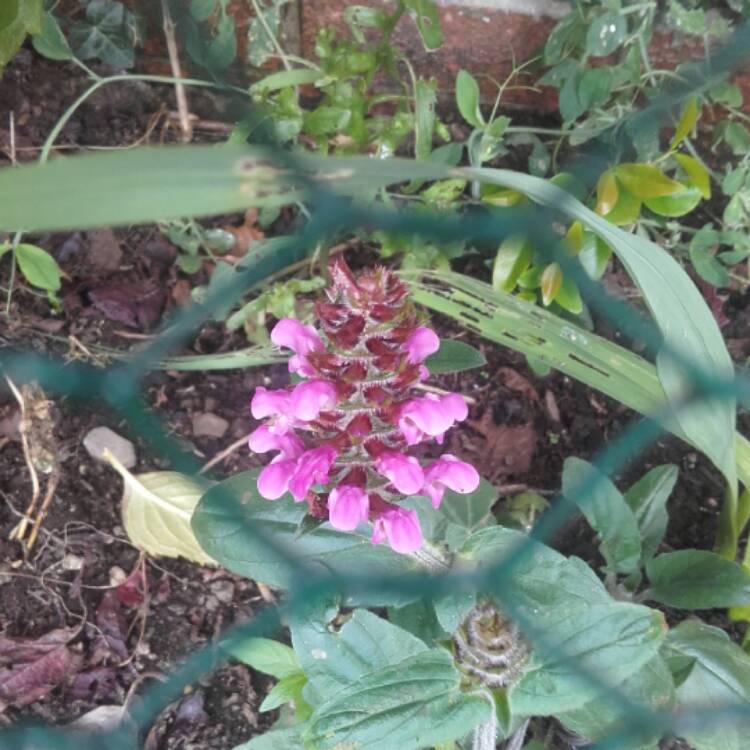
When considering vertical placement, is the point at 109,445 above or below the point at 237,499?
below

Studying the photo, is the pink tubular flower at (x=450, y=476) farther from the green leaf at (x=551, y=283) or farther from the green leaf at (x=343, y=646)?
the green leaf at (x=551, y=283)

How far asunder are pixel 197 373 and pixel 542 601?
643mm

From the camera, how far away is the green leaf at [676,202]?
108 centimetres

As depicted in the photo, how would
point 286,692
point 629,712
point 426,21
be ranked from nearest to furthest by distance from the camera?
point 629,712 < point 286,692 < point 426,21

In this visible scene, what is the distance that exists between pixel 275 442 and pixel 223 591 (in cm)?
51

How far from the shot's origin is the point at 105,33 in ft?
4.13

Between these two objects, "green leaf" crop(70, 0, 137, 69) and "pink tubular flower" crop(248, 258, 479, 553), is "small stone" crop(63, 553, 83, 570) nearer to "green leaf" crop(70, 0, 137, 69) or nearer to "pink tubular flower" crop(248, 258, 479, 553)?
"pink tubular flower" crop(248, 258, 479, 553)

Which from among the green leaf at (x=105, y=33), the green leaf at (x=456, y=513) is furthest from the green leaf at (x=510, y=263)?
the green leaf at (x=105, y=33)

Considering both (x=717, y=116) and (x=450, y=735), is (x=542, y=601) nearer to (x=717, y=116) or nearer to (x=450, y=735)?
(x=450, y=735)

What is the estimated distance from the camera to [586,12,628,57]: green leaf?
1.11 meters

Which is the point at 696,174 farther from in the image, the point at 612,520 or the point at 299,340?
the point at 299,340

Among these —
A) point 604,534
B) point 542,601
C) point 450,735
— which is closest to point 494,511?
point 604,534

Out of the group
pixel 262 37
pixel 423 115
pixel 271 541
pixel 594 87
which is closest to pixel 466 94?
pixel 423 115

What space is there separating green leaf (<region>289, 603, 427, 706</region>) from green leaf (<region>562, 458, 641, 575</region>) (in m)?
0.30
